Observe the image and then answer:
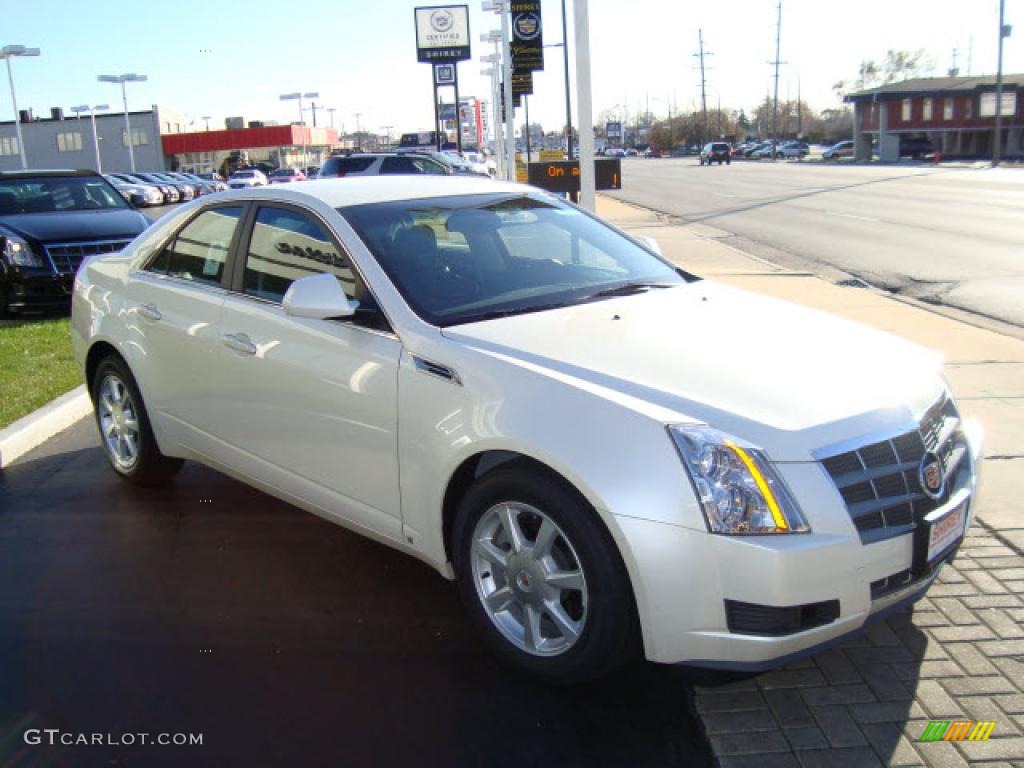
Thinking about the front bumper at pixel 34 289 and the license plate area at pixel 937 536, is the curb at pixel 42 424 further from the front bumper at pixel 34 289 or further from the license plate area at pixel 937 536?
the license plate area at pixel 937 536

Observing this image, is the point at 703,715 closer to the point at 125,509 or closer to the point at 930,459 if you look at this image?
the point at 930,459

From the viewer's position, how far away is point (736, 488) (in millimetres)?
2891

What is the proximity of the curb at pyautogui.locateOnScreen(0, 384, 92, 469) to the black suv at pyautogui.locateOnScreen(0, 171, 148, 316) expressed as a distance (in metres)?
3.60

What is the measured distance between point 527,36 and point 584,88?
14140 mm

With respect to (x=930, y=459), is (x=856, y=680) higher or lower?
lower

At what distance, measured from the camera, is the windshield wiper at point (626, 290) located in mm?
4211

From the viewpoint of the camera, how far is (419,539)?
3.70 m

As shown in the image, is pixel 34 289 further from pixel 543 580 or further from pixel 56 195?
pixel 543 580

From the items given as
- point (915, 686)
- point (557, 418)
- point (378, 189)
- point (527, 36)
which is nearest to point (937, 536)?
point (915, 686)

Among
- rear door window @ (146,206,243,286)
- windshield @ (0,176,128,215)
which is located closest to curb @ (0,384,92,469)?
rear door window @ (146,206,243,286)

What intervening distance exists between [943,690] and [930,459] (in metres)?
0.77

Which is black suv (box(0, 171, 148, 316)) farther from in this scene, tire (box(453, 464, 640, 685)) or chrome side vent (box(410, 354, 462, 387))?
tire (box(453, 464, 640, 685))

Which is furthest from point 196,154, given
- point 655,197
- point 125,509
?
point 125,509

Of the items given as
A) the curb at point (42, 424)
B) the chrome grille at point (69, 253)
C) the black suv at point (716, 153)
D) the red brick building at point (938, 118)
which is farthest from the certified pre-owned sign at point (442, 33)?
the curb at point (42, 424)
